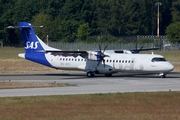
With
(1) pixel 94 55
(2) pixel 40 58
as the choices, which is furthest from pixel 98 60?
(2) pixel 40 58

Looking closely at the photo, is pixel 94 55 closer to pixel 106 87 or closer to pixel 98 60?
pixel 98 60

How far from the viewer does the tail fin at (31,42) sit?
48.3 meters

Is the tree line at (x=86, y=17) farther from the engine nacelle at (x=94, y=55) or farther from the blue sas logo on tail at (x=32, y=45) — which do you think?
the engine nacelle at (x=94, y=55)

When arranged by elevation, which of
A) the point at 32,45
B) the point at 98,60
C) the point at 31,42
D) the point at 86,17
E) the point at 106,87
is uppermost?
the point at 86,17

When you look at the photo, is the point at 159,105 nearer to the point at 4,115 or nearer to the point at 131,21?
the point at 4,115

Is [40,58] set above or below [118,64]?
above

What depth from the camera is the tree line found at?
107 meters

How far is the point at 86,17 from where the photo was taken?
114000 mm

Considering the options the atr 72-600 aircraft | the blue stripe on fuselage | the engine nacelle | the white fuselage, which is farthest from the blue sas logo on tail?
the engine nacelle

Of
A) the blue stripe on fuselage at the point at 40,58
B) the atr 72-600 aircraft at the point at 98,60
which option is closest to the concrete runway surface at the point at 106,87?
the atr 72-600 aircraft at the point at 98,60

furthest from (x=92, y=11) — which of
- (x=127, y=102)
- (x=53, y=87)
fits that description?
(x=127, y=102)

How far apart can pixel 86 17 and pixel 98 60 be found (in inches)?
2730

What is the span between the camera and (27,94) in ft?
100

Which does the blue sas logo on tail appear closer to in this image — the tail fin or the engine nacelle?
the tail fin
